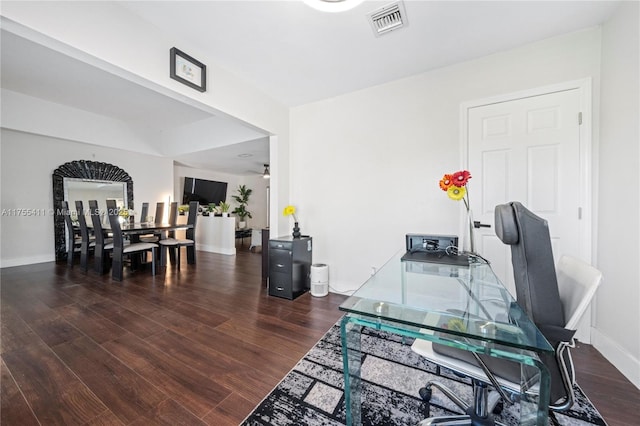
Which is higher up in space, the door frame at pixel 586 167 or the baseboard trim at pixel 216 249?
the door frame at pixel 586 167

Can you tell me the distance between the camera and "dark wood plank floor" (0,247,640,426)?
1.33m

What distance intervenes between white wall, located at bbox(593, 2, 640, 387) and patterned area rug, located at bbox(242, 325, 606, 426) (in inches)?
23.0

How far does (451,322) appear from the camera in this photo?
891 mm

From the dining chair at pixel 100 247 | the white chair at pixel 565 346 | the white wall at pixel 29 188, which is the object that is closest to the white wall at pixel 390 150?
the white chair at pixel 565 346

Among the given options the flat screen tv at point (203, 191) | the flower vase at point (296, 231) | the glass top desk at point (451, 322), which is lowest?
the glass top desk at point (451, 322)

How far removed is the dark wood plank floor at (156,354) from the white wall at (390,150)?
91cm

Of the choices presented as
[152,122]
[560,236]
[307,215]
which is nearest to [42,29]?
[307,215]

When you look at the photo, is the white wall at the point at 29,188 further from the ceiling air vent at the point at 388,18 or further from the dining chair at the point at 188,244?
the ceiling air vent at the point at 388,18

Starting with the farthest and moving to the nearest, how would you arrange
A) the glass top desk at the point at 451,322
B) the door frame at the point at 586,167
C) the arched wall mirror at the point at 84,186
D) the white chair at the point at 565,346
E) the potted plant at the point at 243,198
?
the potted plant at the point at 243,198 < the arched wall mirror at the point at 84,186 < the door frame at the point at 586,167 < the white chair at the point at 565,346 < the glass top desk at the point at 451,322

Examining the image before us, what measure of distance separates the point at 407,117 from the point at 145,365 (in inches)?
127

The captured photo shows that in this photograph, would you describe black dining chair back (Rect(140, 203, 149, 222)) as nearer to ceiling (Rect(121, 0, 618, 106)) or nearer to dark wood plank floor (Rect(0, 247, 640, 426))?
dark wood plank floor (Rect(0, 247, 640, 426))

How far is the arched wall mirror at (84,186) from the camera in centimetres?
480

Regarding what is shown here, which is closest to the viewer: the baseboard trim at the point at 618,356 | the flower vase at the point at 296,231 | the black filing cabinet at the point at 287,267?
the baseboard trim at the point at 618,356

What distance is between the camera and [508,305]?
111 centimetres
